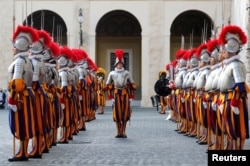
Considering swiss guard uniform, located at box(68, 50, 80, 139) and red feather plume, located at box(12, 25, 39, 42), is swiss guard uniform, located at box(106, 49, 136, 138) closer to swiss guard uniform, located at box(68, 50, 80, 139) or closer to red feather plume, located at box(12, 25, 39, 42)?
swiss guard uniform, located at box(68, 50, 80, 139)

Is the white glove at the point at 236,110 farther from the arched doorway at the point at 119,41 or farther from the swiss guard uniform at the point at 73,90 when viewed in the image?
the arched doorway at the point at 119,41

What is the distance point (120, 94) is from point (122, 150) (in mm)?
3752

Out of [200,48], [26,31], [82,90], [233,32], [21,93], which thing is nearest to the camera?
[233,32]

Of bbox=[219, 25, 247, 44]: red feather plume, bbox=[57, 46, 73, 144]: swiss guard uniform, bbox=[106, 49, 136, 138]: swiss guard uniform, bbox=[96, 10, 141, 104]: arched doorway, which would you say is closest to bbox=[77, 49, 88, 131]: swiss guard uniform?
bbox=[106, 49, 136, 138]: swiss guard uniform

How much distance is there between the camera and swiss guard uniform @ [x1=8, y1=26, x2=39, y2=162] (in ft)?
41.5

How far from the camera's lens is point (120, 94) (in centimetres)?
1886

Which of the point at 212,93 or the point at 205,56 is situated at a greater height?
A: the point at 205,56

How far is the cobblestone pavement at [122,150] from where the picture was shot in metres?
12.8

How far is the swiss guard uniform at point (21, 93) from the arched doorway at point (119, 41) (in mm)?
32446

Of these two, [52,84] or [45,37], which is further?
[52,84]

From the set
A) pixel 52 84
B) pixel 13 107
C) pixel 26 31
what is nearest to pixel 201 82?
pixel 52 84

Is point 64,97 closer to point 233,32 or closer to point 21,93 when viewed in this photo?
point 21,93

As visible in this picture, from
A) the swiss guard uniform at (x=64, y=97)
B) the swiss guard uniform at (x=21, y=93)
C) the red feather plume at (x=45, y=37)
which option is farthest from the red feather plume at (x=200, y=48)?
the swiss guard uniform at (x=21, y=93)

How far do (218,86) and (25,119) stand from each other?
11.2 feet
